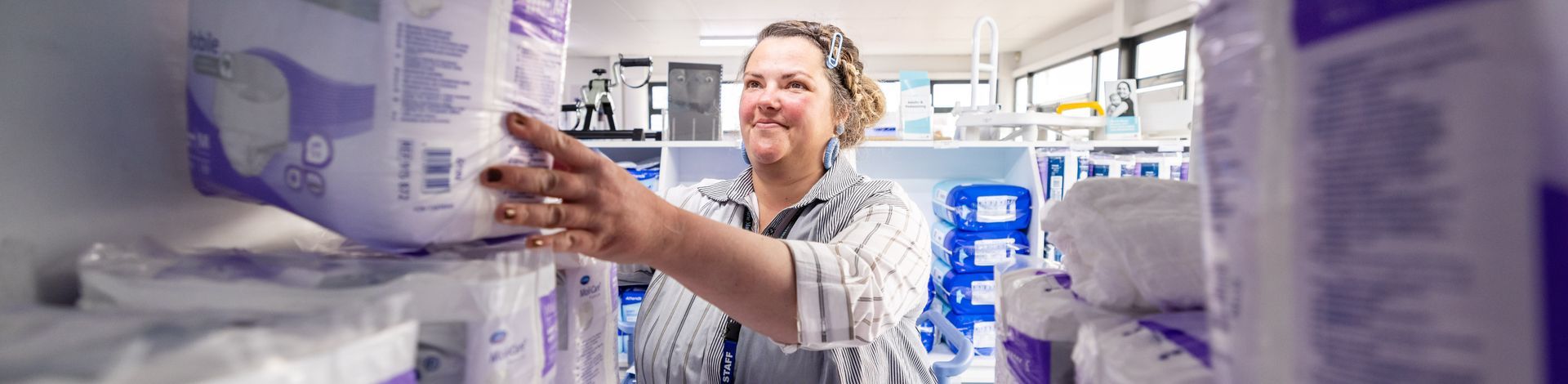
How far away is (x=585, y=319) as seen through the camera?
619 mm

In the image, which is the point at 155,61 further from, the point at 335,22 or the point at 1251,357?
the point at 1251,357

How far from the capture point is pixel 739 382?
131 centimetres

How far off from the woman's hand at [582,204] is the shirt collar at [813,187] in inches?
30.0

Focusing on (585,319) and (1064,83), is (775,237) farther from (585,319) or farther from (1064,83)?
(1064,83)

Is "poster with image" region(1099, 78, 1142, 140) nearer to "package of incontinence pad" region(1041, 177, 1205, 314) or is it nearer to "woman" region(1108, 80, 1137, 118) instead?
"woman" region(1108, 80, 1137, 118)

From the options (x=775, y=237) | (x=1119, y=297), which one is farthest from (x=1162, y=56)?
(x=1119, y=297)

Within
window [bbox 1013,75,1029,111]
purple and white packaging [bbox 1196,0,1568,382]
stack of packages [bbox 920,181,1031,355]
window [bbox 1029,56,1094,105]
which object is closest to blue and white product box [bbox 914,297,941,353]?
stack of packages [bbox 920,181,1031,355]

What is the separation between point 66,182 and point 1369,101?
2.45ft

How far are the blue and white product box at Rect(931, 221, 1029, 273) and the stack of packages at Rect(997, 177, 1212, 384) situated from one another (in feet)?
6.83

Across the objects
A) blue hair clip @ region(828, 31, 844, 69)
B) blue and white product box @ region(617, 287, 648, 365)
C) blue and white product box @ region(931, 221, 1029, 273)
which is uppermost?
blue hair clip @ region(828, 31, 844, 69)

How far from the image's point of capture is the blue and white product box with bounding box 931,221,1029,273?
2480 mm

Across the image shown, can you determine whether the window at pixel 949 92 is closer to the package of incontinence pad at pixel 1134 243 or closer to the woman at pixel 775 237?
the woman at pixel 775 237

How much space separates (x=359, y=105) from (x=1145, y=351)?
20.0 inches

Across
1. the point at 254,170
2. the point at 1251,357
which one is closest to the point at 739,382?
the point at 254,170
